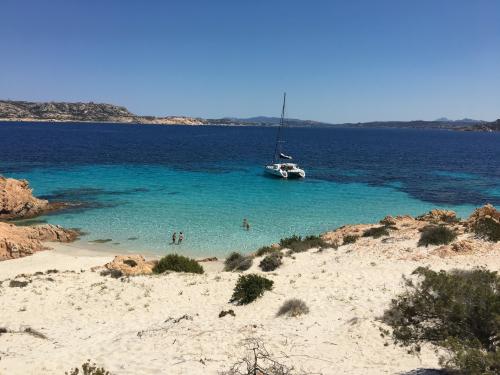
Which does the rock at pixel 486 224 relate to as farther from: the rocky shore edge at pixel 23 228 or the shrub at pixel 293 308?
the rocky shore edge at pixel 23 228

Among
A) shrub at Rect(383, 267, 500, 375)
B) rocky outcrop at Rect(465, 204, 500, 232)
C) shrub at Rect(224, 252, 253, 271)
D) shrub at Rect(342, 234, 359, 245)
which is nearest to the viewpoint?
shrub at Rect(383, 267, 500, 375)

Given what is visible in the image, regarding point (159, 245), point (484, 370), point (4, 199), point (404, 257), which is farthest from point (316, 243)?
point (4, 199)

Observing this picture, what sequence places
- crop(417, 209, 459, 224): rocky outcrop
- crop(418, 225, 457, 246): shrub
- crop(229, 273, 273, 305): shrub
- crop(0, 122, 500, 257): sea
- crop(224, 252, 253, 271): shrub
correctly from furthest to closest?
crop(0, 122, 500, 257): sea < crop(417, 209, 459, 224): rocky outcrop < crop(224, 252, 253, 271): shrub < crop(418, 225, 457, 246): shrub < crop(229, 273, 273, 305): shrub

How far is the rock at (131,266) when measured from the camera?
737 inches

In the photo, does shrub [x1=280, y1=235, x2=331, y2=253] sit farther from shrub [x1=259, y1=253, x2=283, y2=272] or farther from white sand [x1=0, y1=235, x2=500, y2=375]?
shrub [x1=259, y1=253, x2=283, y2=272]

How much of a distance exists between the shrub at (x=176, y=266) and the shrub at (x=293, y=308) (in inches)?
275

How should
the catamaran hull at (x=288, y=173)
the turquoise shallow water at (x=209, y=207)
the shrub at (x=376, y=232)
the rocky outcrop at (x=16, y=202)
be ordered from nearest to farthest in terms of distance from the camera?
1. the shrub at (x=376, y=232)
2. the turquoise shallow water at (x=209, y=207)
3. the rocky outcrop at (x=16, y=202)
4. the catamaran hull at (x=288, y=173)

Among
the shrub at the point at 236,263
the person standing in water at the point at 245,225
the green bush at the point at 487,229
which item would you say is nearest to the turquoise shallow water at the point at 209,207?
the person standing in water at the point at 245,225

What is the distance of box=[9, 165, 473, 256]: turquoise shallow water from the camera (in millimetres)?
27469

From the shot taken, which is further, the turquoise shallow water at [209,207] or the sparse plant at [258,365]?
the turquoise shallow water at [209,207]

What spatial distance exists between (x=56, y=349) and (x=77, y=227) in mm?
19786

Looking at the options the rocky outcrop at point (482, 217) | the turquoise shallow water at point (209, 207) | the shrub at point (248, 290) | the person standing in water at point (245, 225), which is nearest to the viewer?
the shrub at point (248, 290)

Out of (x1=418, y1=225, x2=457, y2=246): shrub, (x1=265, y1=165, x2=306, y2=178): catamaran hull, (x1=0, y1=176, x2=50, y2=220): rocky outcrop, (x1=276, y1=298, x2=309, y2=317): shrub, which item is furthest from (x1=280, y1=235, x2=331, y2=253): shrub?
(x1=265, y1=165, x2=306, y2=178): catamaran hull

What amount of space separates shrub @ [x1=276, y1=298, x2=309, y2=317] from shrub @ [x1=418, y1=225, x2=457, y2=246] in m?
9.18
